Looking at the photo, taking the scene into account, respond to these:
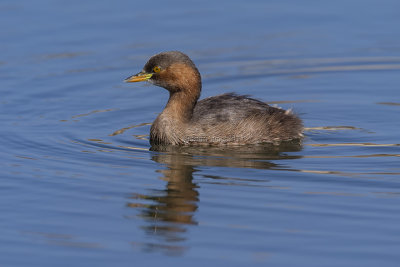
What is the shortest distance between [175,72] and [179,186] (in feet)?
7.82

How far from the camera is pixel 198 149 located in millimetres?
11312

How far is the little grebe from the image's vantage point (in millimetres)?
11523

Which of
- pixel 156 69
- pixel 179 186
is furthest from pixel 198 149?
pixel 179 186

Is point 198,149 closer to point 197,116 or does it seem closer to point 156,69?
point 197,116

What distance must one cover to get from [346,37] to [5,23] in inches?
246

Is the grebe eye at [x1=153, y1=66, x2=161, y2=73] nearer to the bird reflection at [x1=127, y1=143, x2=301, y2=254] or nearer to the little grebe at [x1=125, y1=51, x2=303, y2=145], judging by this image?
the little grebe at [x1=125, y1=51, x2=303, y2=145]

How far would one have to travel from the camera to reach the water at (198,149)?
791 cm

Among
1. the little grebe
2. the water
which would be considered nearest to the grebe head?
the little grebe

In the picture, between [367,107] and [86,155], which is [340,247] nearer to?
[86,155]

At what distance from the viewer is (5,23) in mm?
16516

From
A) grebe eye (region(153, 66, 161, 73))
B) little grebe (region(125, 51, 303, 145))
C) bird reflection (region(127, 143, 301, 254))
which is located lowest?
bird reflection (region(127, 143, 301, 254))

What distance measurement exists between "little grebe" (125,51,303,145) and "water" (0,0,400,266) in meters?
0.26

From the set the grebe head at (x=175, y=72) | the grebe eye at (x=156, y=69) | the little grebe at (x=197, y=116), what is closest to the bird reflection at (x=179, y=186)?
the little grebe at (x=197, y=116)

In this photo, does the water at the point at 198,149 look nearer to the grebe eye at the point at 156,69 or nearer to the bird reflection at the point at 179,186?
the bird reflection at the point at 179,186
